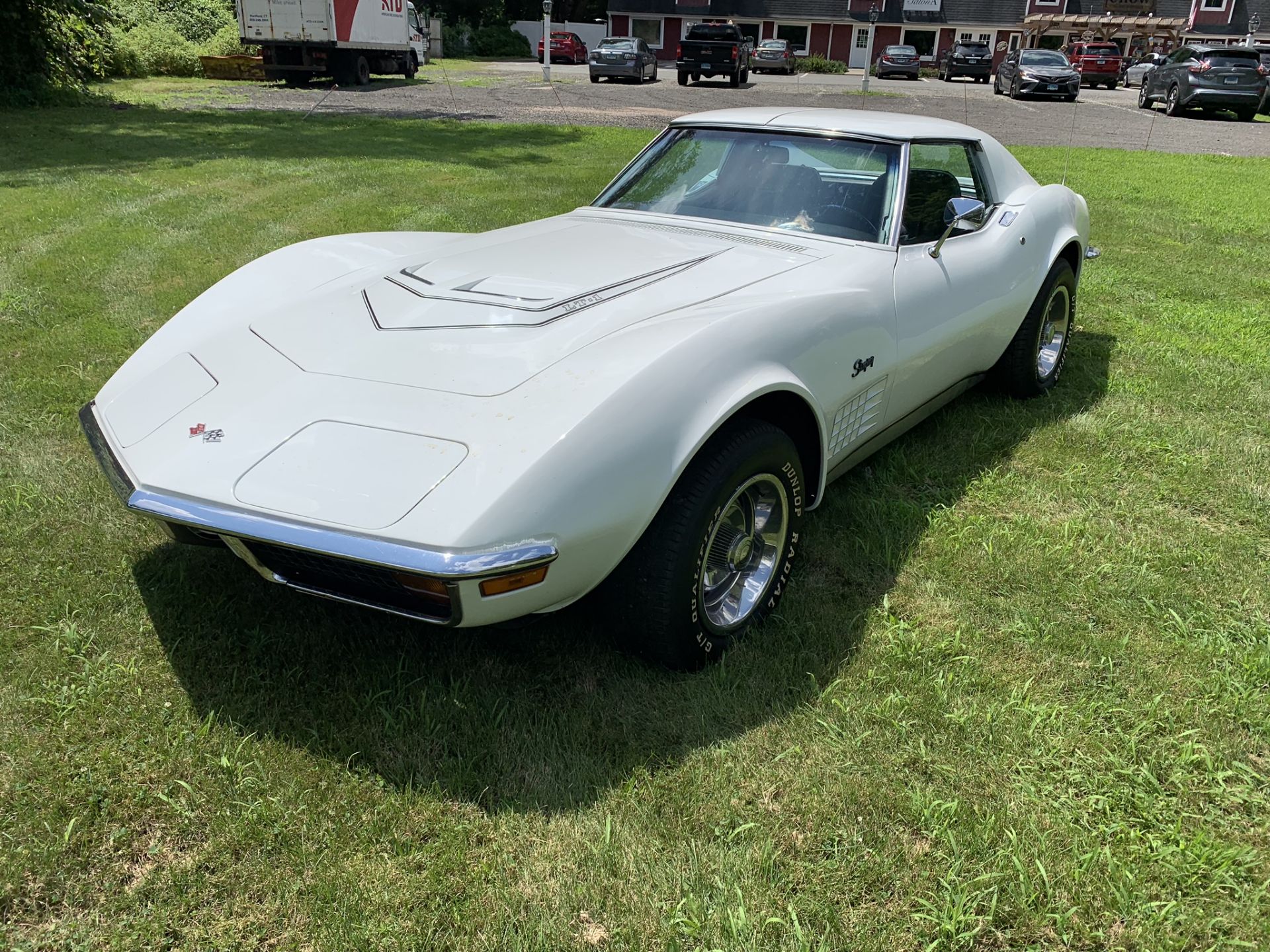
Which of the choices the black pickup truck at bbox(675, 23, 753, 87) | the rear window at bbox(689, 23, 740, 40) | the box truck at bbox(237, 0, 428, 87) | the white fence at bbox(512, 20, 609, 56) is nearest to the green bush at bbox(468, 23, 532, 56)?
the white fence at bbox(512, 20, 609, 56)

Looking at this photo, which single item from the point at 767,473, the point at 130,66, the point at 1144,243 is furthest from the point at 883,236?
the point at 130,66

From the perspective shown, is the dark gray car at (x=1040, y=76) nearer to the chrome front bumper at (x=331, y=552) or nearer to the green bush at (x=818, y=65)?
the green bush at (x=818, y=65)

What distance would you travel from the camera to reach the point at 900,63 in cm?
3278

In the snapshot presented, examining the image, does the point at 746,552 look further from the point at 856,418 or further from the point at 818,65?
the point at 818,65

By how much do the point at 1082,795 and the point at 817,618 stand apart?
0.83 meters

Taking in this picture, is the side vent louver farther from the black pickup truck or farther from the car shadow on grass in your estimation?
the black pickup truck

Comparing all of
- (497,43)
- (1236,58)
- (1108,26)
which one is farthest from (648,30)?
(1236,58)

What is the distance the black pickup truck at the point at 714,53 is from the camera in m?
25.3

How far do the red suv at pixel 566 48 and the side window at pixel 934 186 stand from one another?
111ft

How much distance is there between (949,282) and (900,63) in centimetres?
3375

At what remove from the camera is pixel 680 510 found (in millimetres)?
2193

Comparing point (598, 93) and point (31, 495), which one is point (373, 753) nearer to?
point (31, 495)

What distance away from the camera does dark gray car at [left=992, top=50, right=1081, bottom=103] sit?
23.1 metres

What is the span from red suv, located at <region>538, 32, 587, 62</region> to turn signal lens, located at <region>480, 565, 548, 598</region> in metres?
36.3
